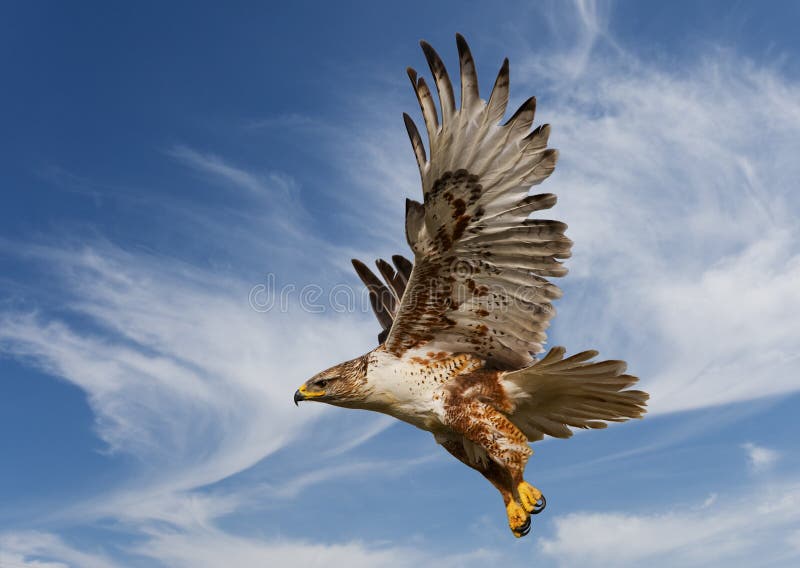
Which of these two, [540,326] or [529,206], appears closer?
[529,206]

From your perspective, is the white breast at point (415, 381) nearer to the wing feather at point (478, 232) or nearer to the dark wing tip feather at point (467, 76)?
the wing feather at point (478, 232)

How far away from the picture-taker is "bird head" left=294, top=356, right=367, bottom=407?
7730 mm

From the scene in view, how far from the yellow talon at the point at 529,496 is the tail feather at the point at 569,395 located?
80 cm

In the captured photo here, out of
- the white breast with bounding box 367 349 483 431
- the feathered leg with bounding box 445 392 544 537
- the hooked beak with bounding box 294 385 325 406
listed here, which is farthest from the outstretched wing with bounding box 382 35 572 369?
the hooked beak with bounding box 294 385 325 406

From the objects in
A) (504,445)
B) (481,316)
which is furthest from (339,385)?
(504,445)

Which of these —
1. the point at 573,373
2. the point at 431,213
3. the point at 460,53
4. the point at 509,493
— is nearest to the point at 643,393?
the point at 573,373

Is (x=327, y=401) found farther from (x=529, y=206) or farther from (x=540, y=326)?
(x=529, y=206)

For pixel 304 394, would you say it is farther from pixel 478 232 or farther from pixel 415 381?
pixel 478 232

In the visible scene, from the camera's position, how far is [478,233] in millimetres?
7109

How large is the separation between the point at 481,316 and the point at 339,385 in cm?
162

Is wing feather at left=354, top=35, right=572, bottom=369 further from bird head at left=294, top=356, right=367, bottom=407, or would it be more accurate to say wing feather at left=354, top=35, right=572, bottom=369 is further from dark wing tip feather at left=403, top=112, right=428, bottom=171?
bird head at left=294, top=356, right=367, bottom=407

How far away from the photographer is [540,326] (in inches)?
297

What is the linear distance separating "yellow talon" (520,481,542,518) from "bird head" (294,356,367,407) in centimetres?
179

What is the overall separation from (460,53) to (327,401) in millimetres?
3739
